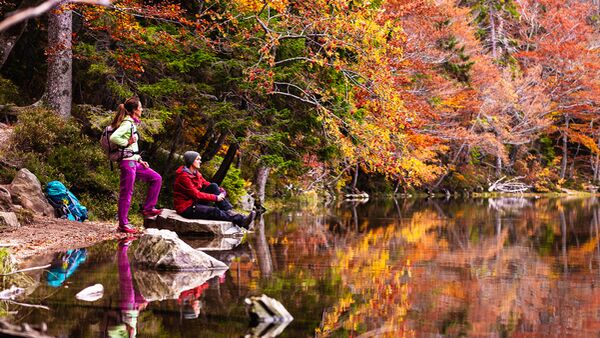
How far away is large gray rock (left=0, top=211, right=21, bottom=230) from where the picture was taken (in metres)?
9.72

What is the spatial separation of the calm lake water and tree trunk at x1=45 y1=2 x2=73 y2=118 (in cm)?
494

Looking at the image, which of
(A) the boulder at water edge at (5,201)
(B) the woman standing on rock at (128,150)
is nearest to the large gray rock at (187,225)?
(B) the woman standing on rock at (128,150)

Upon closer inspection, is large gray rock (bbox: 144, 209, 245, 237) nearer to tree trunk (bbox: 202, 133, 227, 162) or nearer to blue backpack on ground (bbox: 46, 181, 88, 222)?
blue backpack on ground (bbox: 46, 181, 88, 222)

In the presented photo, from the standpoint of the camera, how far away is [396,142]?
16.9 meters

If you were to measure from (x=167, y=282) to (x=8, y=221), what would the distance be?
416 centimetres

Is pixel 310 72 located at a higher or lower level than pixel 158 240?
higher

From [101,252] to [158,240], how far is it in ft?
4.29

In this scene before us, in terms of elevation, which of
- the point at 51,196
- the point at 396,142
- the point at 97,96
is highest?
the point at 97,96

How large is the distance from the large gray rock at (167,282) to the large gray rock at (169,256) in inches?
8.3

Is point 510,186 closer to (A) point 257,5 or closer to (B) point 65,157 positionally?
(A) point 257,5

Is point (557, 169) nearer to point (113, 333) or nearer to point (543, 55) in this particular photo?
point (543, 55)

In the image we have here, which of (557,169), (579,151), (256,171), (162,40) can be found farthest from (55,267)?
(579,151)

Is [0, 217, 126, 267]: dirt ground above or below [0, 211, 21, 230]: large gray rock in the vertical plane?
below

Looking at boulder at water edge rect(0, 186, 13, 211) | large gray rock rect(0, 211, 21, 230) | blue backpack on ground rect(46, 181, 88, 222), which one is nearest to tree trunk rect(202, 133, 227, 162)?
blue backpack on ground rect(46, 181, 88, 222)
